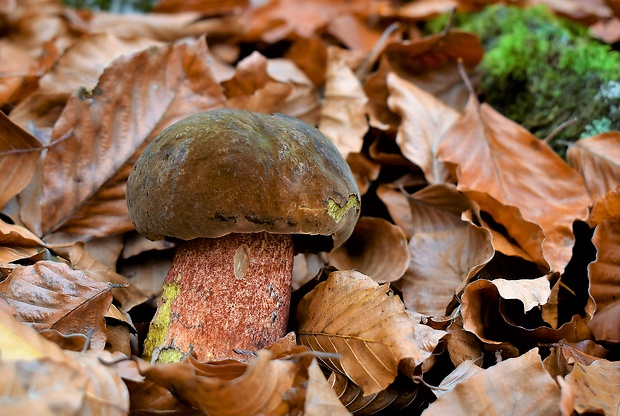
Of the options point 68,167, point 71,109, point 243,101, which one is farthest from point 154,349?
point 243,101

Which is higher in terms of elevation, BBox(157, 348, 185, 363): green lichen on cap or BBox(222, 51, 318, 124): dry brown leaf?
BBox(222, 51, 318, 124): dry brown leaf

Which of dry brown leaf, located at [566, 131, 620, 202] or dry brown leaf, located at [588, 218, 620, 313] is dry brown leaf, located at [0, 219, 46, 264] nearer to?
dry brown leaf, located at [588, 218, 620, 313]

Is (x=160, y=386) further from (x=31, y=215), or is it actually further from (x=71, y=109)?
(x=71, y=109)

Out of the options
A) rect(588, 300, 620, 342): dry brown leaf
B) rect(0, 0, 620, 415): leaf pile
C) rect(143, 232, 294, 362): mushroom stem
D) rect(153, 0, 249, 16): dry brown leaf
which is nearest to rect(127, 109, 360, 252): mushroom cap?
rect(143, 232, 294, 362): mushroom stem

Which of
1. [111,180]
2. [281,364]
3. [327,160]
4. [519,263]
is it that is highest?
[327,160]

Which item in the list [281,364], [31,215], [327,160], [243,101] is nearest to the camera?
[281,364]

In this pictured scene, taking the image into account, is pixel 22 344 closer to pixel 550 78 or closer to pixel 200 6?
pixel 550 78

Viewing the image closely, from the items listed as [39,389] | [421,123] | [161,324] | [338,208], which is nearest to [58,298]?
[161,324]
